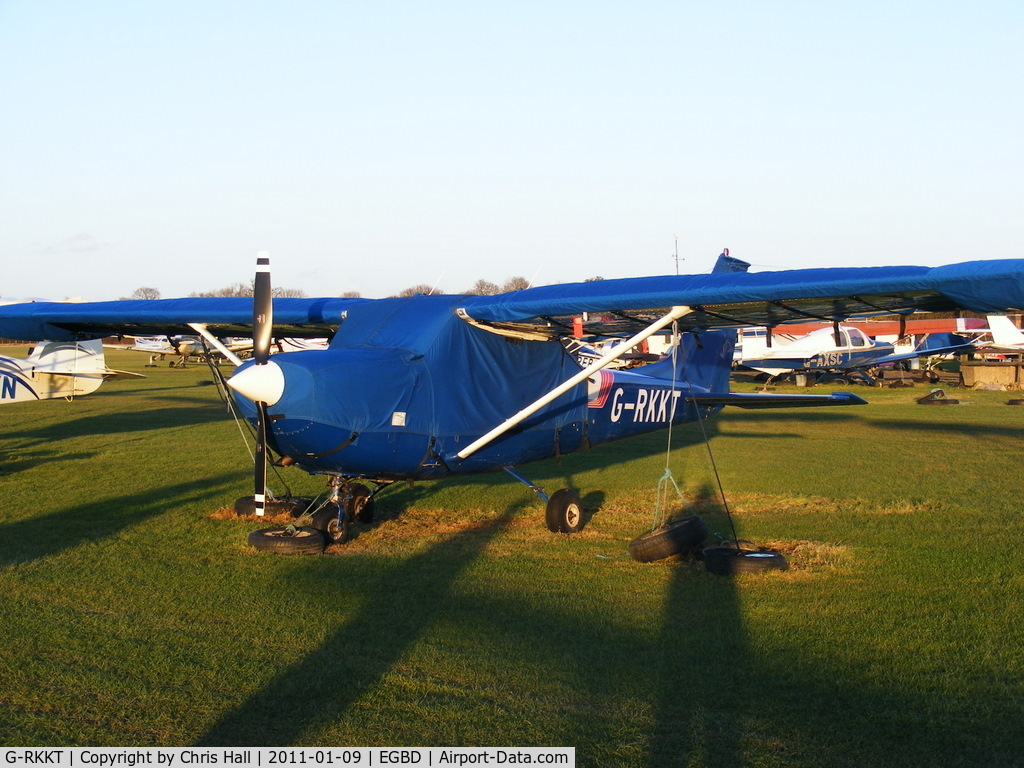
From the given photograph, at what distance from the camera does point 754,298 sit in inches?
286

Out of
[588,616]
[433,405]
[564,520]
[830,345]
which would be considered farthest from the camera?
[830,345]

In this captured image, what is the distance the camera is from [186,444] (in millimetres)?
16328

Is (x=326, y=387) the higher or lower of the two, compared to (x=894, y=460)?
higher

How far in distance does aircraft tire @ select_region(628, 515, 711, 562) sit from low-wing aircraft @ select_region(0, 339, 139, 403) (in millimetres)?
12161

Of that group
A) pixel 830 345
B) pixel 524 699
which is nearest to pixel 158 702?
pixel 524 699

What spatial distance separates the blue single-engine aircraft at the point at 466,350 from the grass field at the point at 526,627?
3.01 feet

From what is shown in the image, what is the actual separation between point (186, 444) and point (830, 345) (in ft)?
87.1

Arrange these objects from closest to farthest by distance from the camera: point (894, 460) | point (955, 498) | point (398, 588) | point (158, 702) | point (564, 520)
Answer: point (158, 702) → point (398, 588) → point (564, 520) → point (955, 498) → point (894, 460)

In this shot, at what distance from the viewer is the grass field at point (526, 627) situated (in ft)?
14.3

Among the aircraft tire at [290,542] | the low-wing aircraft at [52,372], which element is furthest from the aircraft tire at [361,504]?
the low-wing aircraft at [52,372]

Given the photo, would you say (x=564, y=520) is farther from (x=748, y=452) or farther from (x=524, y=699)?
(x=748, y=452)

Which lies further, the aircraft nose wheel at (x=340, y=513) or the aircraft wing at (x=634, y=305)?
the aircraft nose wheel at (x=340, y=513)

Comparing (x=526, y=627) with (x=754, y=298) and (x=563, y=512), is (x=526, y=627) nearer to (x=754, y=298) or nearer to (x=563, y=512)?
(x=563, y=512)
